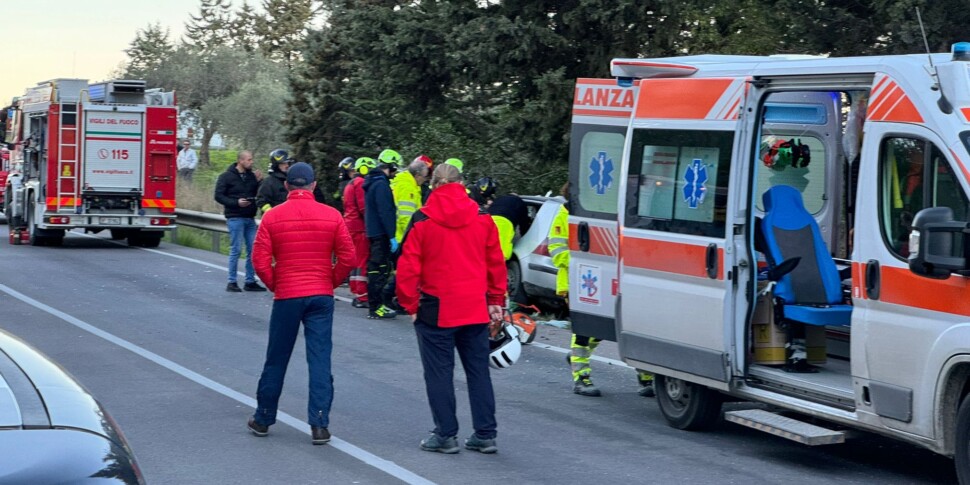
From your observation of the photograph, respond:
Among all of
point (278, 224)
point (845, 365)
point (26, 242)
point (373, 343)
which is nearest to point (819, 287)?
point (845, 365)

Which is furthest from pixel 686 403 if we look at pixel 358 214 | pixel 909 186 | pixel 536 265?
pixel 358 214

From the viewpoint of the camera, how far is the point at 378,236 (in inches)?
589

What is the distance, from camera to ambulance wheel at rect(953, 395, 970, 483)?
21.5 feet

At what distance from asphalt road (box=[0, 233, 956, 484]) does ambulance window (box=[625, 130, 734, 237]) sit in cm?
146

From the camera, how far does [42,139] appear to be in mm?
24125

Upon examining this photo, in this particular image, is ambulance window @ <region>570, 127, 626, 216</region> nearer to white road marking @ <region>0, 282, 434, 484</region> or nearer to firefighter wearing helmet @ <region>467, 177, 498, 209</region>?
white road marking @ <region>0, 282, 434, 484</region>

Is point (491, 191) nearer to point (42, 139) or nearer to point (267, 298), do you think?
point (267, 298)

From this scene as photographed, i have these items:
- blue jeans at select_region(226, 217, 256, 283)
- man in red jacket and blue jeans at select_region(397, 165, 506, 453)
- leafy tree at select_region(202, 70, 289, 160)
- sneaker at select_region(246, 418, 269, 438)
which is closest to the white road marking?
sneaker at select_region(246, 418, 269, 438)

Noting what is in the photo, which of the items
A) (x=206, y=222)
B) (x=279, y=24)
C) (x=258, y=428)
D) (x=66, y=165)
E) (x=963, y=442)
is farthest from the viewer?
(x=279, y=24)

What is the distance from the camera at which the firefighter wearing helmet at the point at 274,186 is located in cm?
1625

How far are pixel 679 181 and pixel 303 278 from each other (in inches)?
101

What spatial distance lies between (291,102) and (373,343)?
20069 millimetres

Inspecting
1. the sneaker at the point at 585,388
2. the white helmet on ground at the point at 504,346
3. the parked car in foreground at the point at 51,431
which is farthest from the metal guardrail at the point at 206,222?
the parked car in foreground at the point at 51,431

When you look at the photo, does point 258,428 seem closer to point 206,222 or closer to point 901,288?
point 901,288
